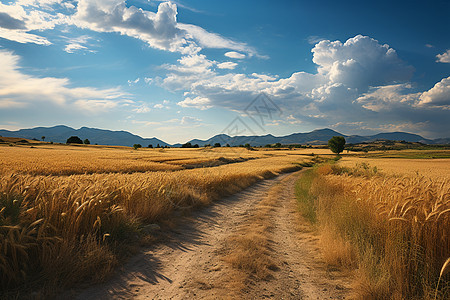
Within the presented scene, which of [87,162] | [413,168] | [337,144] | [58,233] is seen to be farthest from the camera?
[337,144]

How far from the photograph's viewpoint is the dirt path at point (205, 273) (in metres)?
3.91

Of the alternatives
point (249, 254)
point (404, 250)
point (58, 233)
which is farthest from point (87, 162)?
point (404, 250)

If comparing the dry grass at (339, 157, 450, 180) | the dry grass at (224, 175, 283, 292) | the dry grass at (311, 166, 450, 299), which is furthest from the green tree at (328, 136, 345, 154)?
the dry grass at (311, 166, 450, 299)

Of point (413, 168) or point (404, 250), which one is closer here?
point (404, 250)

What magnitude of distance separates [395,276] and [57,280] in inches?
218

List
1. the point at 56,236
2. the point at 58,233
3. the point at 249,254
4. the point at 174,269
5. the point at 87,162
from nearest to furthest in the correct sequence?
the point at 56,236
the point at 58,233
the point at 174,269
the point at 249,254
the point at 87,162

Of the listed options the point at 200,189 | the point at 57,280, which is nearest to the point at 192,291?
the point at 57,280

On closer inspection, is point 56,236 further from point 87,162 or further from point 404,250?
point 87,162

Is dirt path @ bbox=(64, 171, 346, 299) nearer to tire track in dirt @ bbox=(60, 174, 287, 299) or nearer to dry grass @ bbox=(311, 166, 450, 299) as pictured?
tire track in dirt @ bbox=(60, 174, 287, 299)

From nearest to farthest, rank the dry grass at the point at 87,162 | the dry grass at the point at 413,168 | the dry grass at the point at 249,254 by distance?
the dry grass at the point at 249,254
the dry grass at the point at 87,162
the dry grass at the point at 413,168

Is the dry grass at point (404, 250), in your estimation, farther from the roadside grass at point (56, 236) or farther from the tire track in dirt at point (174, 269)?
the roadside grass at point (56, 236)

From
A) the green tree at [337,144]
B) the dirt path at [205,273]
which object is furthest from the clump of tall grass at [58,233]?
the green tree at [337,144]

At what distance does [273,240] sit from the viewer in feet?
22.2

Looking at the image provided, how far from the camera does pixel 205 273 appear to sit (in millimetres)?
4621
